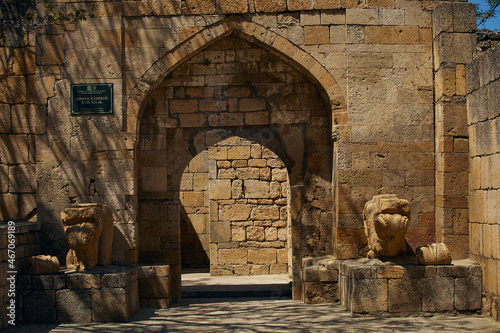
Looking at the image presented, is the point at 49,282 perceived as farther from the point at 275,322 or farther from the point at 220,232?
the point at 220,232

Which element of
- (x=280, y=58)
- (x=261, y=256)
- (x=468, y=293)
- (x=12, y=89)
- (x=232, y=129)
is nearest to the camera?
(x=468, y=293)

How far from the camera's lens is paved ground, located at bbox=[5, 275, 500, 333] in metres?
6.09

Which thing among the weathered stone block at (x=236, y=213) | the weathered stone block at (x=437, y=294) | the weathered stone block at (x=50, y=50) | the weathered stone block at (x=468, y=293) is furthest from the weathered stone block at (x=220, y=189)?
the weathered stone block at (x=468, y=293)

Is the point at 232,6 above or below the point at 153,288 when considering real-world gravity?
above

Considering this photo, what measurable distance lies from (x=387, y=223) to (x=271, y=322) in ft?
5.68

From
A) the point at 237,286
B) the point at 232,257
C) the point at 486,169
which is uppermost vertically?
the point at 486,169

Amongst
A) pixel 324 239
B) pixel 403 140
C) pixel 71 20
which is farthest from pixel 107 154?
pixel 403 140

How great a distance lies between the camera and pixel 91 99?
7.50 meters

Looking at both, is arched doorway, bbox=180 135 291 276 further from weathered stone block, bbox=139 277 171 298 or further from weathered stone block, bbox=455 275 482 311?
weathered stone block, bbox=455 275 482 311

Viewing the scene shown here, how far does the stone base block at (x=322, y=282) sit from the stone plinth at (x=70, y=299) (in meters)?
2.36

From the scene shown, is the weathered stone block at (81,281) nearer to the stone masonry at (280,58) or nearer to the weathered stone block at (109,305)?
the weathered stone block at (109,305)

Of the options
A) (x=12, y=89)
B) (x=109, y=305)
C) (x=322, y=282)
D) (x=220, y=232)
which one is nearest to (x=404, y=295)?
(x=322, y=282)

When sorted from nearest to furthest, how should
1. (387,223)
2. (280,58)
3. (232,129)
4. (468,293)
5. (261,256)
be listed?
(387,223) < (468,293) < (280,58) < (232,129) < (261,256)

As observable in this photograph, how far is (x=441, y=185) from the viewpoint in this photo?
721cm
